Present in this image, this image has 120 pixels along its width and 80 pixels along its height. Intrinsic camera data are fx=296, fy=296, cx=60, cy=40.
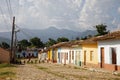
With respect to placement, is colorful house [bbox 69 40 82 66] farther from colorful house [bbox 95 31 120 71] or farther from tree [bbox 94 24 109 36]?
tree [bbox 94 24 109 36]

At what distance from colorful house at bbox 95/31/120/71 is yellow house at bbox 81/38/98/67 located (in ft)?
7.28

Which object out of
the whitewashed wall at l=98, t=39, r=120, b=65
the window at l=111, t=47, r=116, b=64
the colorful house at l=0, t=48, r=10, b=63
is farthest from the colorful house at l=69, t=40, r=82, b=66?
the colorful house at l=0, t=48, r=10, b=63

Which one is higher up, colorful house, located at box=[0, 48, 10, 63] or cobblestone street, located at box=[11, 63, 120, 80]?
colorful house, located at box=[0, 48, 10, 63]

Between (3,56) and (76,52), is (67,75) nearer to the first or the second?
(76,52)

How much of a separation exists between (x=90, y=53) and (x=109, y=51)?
22.5ft

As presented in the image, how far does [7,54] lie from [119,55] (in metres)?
40.9

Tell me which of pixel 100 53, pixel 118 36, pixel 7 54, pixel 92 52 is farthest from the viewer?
pixel 7 54

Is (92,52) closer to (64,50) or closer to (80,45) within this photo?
(80,45)

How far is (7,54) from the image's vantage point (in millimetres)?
63250

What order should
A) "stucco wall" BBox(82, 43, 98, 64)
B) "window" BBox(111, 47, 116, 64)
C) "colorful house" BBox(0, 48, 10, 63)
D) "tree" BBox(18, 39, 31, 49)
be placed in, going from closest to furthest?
"window" BBox(111, 47, 116, 64)
"stucco wall" BBox(82, 43, 98, 64)
"colorful house" BBox(0, 48, 10, 63)
"tree" BBox(18, 39, 31, 49)

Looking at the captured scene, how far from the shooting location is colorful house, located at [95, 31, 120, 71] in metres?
26.2

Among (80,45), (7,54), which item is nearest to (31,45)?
(7,54)

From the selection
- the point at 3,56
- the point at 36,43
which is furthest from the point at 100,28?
the point at 36,43

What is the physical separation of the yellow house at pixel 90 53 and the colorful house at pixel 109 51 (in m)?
2.22
